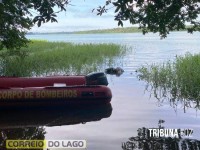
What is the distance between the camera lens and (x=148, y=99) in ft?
43.9

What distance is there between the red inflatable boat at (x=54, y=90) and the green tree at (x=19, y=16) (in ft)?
4.70

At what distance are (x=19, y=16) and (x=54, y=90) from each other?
2.96m

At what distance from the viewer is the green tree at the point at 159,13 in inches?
268

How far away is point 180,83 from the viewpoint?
13062 mm

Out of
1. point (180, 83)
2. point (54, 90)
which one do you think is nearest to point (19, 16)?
point (54, 90)

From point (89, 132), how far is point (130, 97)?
17.1ft

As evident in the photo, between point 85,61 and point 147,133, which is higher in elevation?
point 85,61

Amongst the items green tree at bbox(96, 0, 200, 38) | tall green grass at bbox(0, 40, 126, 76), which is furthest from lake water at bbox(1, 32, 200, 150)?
tall green grass at bbox(0, 40, 126, 76)

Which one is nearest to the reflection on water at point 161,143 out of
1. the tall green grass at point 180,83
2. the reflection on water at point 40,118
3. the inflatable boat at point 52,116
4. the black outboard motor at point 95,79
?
the reflection on water at point 40,118

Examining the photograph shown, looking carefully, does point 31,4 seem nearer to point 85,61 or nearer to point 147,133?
point 147,133

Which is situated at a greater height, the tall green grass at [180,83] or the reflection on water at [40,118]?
the tall green grass at [180,83]

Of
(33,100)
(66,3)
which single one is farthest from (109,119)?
(66,3)

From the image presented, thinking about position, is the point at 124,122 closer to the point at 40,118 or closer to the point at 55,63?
the point at 40,118

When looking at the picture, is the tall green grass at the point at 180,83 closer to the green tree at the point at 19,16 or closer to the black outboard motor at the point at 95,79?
the black outboard motor at the point at 95,79
